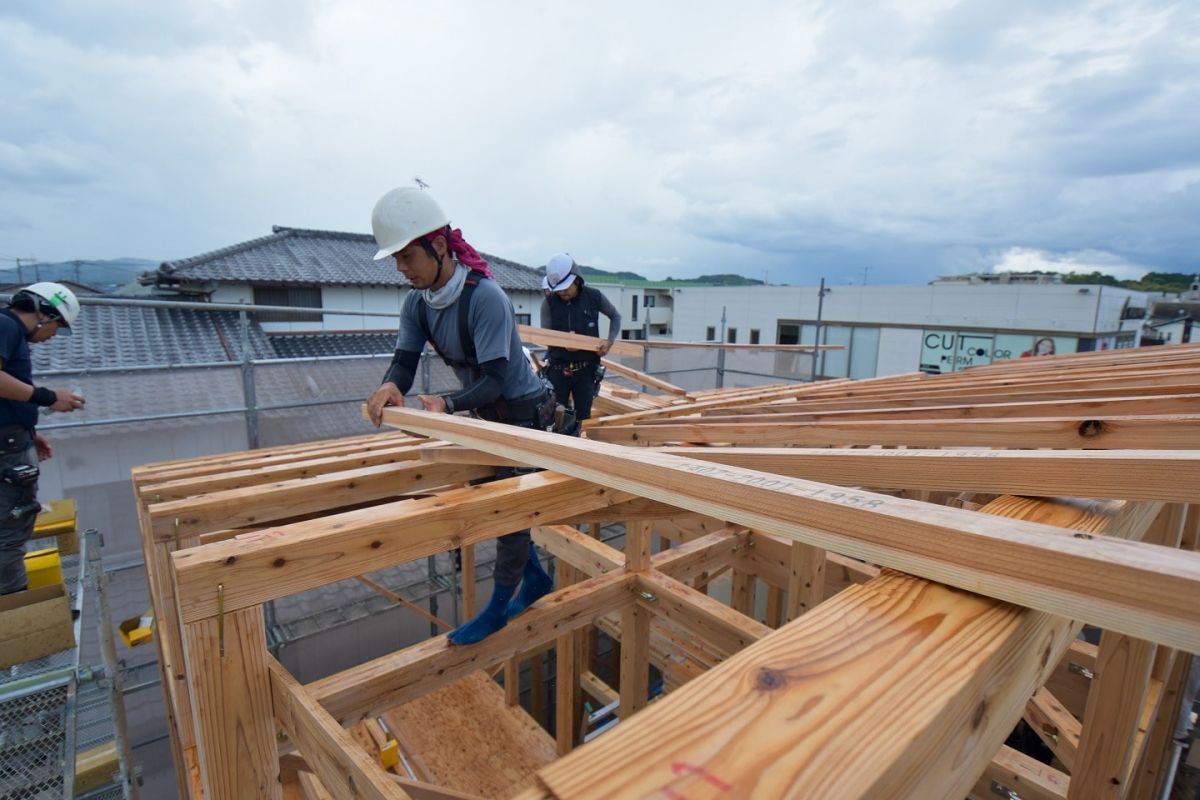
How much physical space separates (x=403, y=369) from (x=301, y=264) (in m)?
13.3

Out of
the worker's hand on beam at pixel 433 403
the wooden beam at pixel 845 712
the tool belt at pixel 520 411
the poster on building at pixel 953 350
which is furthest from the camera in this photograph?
the poster on building at pixel 953 350

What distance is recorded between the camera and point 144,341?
8.02 metres

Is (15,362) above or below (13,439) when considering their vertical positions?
above

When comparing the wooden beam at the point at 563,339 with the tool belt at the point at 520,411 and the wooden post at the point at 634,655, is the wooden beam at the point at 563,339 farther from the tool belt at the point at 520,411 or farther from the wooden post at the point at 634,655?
the wooden post at the point at 634,655

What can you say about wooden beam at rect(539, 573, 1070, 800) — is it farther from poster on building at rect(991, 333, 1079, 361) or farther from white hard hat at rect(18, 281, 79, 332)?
poster on building at rect(991, 333, 1079, 361)

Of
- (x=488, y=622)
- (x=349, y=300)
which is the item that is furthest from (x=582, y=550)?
(x=349, y=300)

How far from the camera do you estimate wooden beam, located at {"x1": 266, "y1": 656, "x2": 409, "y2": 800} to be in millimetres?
1194

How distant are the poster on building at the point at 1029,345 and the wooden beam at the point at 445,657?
57.0ft

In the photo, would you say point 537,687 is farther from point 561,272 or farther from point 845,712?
point 845,712

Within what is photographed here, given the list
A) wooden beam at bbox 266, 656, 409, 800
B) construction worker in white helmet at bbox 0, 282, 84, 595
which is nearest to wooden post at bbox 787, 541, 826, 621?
wooden beam at bbox 266, 656, 409, 800

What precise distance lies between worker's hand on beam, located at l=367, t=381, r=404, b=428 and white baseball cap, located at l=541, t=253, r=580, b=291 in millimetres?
2537

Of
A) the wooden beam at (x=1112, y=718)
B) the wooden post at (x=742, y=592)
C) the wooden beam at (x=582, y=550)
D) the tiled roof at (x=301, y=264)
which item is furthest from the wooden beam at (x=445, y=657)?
the tiled roof at (x=301, y=264)

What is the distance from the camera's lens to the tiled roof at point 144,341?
23.1ft

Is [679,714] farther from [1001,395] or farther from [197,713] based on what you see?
[1001,395]
